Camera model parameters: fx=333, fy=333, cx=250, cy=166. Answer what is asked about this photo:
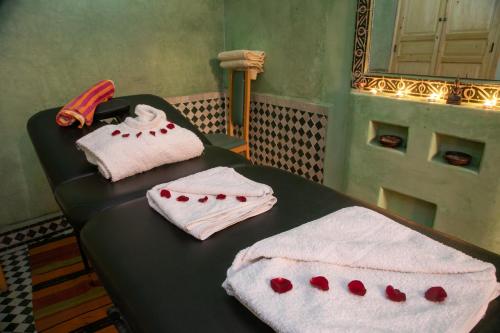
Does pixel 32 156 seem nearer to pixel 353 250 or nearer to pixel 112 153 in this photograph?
pixel 112 153

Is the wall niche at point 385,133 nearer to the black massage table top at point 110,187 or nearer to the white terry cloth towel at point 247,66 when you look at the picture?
the white terry cloth towel at point 247,66

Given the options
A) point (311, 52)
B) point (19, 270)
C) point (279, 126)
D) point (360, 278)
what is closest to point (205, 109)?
point (279, 126)

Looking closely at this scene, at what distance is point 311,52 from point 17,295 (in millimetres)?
2621

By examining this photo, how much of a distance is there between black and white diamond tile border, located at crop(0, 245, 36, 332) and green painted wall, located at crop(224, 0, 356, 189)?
224 centimetres

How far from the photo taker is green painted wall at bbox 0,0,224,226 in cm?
233

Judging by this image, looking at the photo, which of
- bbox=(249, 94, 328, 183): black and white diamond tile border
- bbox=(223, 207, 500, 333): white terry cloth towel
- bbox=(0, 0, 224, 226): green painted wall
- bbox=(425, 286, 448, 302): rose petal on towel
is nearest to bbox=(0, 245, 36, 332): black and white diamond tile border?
bbox=(0, 0, 224, 226): green painted wall

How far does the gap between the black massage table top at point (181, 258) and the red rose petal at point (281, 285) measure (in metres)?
0.08

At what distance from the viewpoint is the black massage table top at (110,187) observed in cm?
128

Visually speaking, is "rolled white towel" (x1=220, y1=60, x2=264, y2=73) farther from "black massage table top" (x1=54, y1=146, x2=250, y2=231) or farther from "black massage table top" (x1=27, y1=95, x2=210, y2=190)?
"black massage table top" (x1=54, y1=146, x2=250, y2=231)

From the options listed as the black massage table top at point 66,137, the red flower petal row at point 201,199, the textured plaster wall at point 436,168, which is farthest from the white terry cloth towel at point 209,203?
the textured plaster wall at point 436,168

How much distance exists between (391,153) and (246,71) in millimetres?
1397

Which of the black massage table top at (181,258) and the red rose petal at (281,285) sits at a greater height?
the red rose petal at (281,285)

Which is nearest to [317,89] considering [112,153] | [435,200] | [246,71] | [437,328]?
[246,71]

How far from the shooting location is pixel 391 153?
240cm
